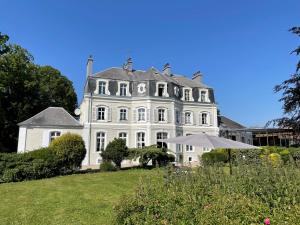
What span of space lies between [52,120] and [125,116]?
6488mm

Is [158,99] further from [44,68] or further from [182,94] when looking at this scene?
[44,68]

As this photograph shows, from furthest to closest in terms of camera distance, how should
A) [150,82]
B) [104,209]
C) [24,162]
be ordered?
[150,82] < [24,162] < [104,209]

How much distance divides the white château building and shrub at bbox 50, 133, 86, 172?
8.85m

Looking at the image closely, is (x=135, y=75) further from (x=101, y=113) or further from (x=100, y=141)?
(x=100, y=141)

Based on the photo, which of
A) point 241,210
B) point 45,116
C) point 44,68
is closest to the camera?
point 241,210

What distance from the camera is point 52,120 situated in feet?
74.4

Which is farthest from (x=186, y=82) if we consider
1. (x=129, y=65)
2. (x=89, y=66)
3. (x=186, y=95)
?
(x=89, y=66)

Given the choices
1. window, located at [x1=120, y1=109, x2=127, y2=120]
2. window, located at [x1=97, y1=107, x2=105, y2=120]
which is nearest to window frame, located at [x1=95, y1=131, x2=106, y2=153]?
window, located at [x1=97, y1=107, x2=105, y2=120]

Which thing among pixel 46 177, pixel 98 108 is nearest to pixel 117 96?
pixel 98 108

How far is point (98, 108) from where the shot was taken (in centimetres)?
2347

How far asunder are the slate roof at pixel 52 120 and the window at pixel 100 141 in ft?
6.23

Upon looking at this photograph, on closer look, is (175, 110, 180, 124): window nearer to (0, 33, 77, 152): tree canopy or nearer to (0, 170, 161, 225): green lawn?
(0, 170, 161, 225): green lawn

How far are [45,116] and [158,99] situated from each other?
10.3 metres

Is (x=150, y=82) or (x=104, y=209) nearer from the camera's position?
(x=104, y=209)
